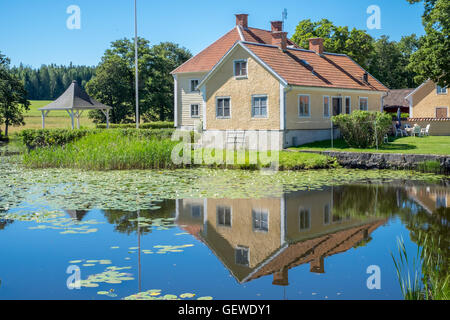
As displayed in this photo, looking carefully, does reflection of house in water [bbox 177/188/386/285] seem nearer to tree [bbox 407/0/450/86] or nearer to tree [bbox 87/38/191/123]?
tree [bbox 407/0/450/86]

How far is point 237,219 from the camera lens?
1209 centimetres

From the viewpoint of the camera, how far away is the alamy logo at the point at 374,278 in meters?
7.30

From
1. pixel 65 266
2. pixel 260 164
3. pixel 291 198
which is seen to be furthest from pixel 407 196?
pixel 65 266

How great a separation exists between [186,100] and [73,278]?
36192 mm

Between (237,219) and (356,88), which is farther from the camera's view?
(356,88)

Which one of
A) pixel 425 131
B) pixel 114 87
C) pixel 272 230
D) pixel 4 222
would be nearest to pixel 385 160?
pixel 272 230

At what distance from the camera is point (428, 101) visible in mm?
48219

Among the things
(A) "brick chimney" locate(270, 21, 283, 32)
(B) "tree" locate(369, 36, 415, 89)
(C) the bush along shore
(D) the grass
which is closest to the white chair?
(A) "brick chimney" locate(270, 21, 283, 32)

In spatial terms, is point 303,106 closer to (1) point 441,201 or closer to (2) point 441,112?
(1) point 441,201

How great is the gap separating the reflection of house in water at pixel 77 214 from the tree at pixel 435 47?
25.3 metres

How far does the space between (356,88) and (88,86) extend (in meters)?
32.1

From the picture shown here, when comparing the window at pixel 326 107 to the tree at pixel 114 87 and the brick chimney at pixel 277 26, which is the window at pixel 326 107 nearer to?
the brick chimney at pixel 277 26

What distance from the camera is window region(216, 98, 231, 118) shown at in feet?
104
